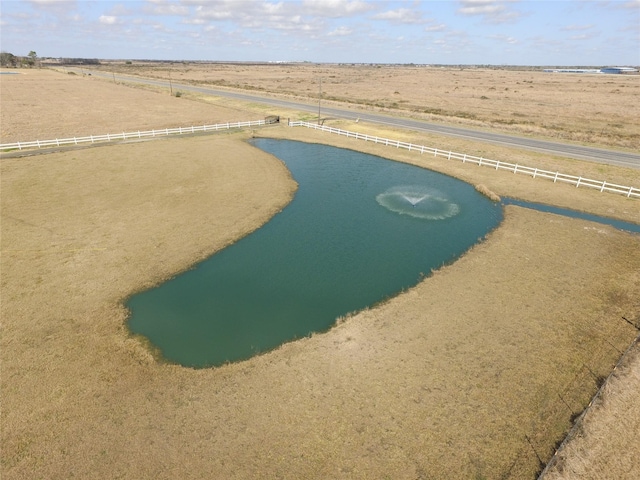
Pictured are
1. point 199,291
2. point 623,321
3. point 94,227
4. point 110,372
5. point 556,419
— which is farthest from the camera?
point 94,227

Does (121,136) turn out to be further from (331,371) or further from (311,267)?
(331,371)

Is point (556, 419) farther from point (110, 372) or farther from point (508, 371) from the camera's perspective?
point (110, 372)

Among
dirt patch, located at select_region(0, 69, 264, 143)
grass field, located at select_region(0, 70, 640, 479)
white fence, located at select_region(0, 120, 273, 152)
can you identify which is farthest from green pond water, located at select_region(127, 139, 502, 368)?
dirt patch, located at select_region(0, 69, 264, 143)

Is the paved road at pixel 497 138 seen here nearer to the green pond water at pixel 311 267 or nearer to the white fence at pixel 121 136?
the green pond water at pixel 311 267

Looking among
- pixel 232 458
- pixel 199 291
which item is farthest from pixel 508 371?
pixel 199 291

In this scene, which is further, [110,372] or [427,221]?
[427,221]

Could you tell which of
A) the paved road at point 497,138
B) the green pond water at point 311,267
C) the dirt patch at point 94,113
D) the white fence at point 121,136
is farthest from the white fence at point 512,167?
the dirt patch at point 94,113

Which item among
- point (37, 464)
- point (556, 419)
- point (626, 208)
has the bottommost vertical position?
point (37, 464)

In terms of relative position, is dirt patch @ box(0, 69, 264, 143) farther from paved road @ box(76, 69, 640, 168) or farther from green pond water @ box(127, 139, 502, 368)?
green pond water @ box(127, 139, 502, 368)

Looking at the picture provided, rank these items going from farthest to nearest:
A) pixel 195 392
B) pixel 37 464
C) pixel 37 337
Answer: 1. pixel 37 337
2. pixel 195 392
3. pixel 37 464
